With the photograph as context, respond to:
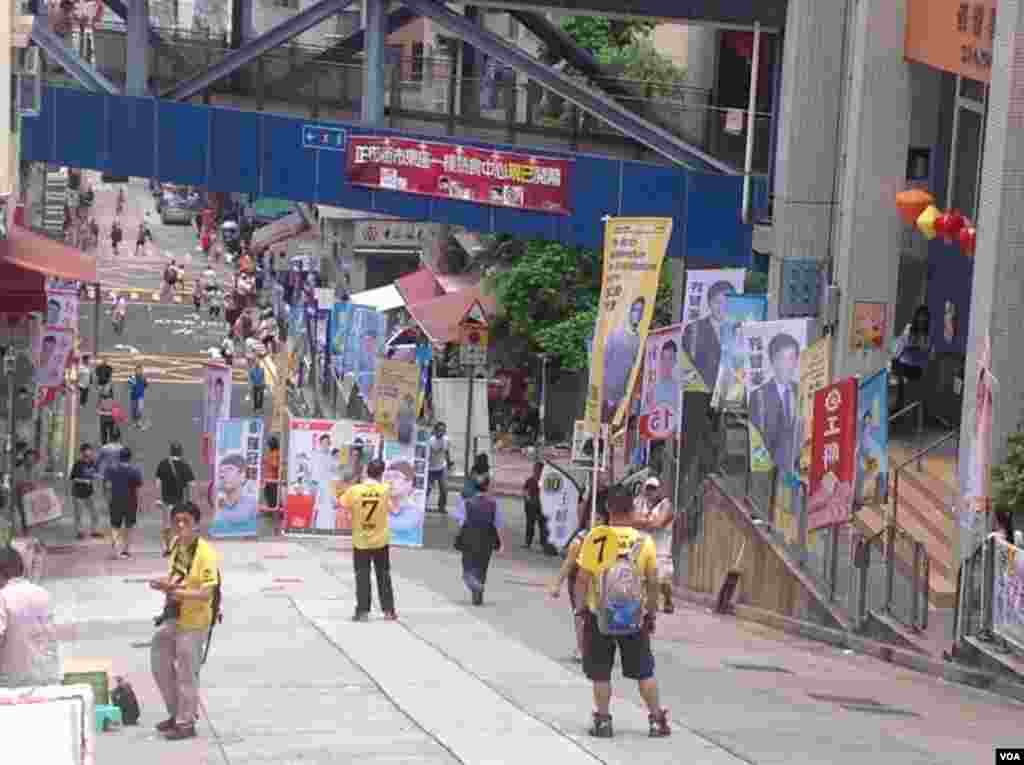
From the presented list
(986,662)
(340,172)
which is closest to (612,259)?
(986,662)

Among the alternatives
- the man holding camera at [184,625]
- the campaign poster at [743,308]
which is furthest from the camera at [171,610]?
the campaign poster at [743,308]

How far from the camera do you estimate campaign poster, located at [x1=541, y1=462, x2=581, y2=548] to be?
32969 mm

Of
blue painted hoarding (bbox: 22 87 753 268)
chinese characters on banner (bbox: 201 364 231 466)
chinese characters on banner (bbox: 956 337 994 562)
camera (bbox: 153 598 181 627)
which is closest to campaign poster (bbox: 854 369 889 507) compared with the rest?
chinese characters on banner (bbox: 956 337 994 562)

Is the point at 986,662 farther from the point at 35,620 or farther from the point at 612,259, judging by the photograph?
the point at 35,620

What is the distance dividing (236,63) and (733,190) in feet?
26.2

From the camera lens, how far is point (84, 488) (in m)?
30.6

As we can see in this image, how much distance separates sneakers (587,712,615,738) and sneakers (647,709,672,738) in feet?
0.80

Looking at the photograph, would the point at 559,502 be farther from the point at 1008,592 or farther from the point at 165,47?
the point at 1008,592

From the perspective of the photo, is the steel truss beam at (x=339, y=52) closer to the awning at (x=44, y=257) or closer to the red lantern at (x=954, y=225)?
the awning at (x=44, y=257)

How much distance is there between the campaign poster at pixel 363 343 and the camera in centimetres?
3856

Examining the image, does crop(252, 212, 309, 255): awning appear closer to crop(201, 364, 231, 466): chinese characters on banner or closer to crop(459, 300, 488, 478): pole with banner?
crop(459, 300, 488, 478): pole with banner

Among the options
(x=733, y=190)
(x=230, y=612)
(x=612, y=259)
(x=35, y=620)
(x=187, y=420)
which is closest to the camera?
(x=35, y=620)

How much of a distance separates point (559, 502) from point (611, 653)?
65.0 ft

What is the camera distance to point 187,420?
48.6 m
